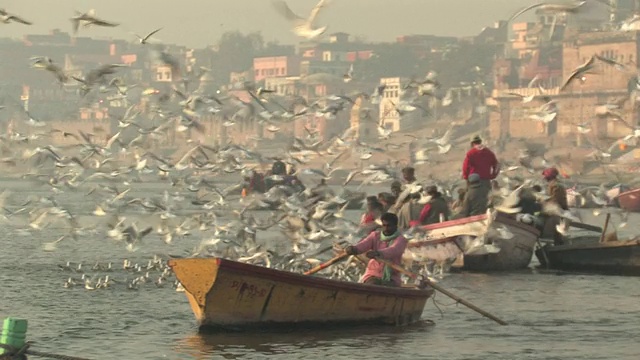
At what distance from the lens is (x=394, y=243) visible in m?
21.5

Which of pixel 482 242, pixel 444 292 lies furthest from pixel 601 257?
pixel 444 292

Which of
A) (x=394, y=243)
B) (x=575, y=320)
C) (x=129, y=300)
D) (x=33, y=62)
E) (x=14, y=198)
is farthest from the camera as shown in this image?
(x=14, y=198)

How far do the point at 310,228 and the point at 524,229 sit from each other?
344cm

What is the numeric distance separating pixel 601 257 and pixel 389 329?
8779mm

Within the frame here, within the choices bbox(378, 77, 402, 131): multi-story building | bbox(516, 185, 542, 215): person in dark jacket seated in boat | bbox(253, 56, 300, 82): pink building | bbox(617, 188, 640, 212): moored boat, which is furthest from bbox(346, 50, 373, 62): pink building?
bbox(516, 185, 542, 215): person in dark jacket seated in boat

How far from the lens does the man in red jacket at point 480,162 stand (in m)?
29.0

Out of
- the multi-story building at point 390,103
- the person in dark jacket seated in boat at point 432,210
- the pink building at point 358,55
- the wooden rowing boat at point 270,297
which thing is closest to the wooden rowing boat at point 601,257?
the person in dark jacket seated in boat at point 432,210

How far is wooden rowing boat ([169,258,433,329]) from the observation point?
2088 cm

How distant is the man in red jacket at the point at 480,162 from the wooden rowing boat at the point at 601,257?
2.22 meters

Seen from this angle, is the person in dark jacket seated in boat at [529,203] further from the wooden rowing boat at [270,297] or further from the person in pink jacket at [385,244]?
the person in pink jacket at [385,244]

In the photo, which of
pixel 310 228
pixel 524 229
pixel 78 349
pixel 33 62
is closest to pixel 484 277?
pixel 524 229

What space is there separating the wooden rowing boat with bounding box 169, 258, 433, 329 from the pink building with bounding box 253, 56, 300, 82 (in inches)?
6326

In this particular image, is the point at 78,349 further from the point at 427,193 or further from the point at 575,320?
the point at 427,193

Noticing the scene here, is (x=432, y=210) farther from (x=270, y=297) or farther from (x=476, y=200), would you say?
(x=270, y=297)
